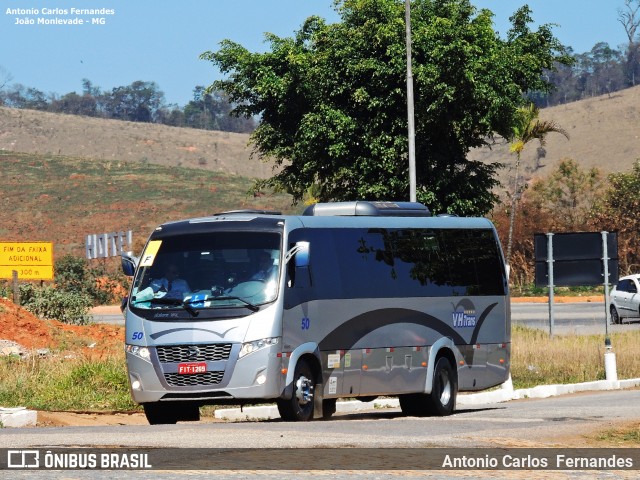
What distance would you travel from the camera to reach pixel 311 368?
708 inches

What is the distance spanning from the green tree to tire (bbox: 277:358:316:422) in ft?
81.5

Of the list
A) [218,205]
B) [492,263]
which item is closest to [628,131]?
[218,205]

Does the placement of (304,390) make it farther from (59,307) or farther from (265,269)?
(59,307)

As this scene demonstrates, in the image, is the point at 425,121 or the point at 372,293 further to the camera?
the point at 425,121

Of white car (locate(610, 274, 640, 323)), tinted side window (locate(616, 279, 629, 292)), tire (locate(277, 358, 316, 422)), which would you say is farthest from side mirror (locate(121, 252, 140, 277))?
tinted side window (locate(616, 279, 629, 292))

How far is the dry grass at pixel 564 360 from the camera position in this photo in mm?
28739

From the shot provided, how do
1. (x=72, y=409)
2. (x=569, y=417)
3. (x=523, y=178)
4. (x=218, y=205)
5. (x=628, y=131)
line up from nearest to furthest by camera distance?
1. (x=569, y=417)
2. (x=72, y=409)
3. (x=218, y=205)
4. (x=523, y=178)
5. (x=628, y=131)

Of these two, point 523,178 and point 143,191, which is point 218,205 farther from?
point 523,178

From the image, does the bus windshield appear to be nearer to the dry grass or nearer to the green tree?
the dry grass

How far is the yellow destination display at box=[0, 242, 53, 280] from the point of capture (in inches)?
1903

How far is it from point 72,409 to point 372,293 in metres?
5.16

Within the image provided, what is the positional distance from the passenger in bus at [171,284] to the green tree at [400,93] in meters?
24.9

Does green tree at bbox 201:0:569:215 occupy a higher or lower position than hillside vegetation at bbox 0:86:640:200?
lower

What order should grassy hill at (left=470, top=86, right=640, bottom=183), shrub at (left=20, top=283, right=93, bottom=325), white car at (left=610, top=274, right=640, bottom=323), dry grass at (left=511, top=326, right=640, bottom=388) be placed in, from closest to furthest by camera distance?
dry grass at (left=511, top=326, right=640, bottom=388) < white car at (left=610, top=274, right=640, bottom=323) < shrub at (left=20, top=283, right=93, bottom=325) < grassy hill at (left=470, top=86, right=640, bottom=183)
